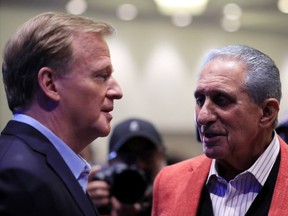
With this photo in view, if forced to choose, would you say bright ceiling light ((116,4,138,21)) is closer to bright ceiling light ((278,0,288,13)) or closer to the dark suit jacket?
bright ceiling light ((278,0,288,13))

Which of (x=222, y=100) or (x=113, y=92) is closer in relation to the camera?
(x=113, y=92)

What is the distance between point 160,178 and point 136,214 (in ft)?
1.27

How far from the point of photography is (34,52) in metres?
1.35

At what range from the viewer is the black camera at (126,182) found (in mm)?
2127

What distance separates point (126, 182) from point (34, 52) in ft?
3.05

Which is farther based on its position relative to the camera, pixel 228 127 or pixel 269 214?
pixel 228 127

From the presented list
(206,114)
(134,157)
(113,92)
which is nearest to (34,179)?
(113,92)

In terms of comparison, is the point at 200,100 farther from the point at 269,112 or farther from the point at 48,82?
the point at 48,82

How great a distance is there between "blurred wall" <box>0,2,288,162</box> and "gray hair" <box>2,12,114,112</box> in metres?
5.38

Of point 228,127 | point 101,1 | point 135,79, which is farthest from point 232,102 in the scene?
point 135,79

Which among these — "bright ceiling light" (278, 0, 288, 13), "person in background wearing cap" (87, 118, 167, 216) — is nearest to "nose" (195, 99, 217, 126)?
"person in background wearing cap" (87, 118, 167, 216)

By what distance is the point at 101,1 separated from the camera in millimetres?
6285

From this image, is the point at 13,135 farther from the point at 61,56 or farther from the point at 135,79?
the point at 135,79

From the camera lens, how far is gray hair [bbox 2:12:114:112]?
1349 millimetres
